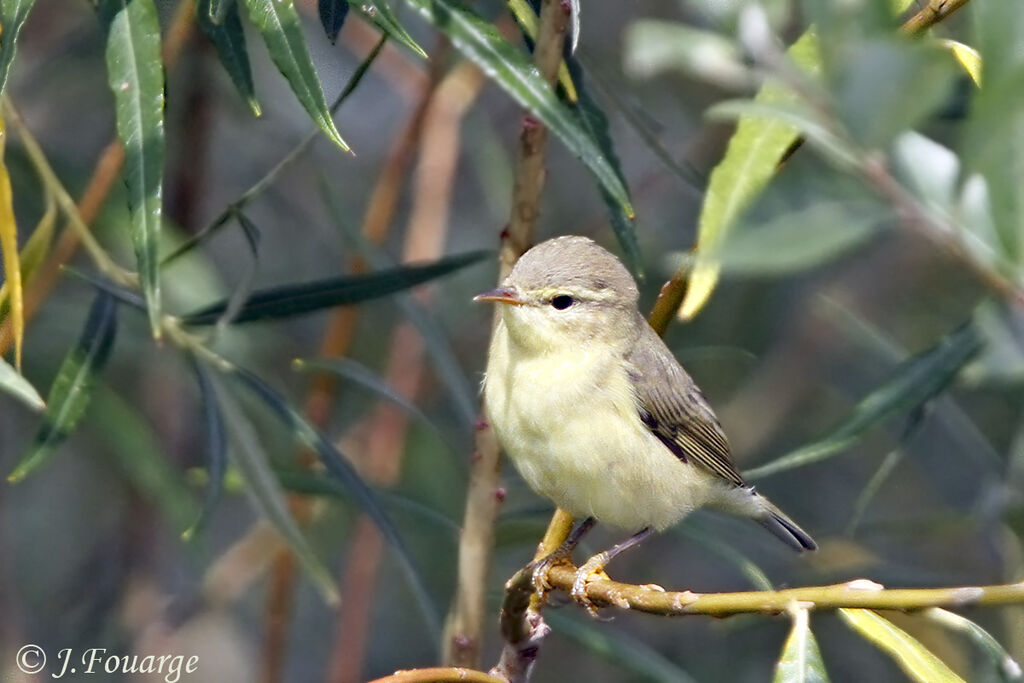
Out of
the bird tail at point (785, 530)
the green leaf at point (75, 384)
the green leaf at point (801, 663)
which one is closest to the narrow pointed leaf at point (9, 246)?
the green leaf at point (75, 384)

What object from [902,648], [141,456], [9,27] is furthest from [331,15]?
[141,456]

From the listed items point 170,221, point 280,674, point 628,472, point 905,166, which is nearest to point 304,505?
point 280,674

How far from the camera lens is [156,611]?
4.40 metres

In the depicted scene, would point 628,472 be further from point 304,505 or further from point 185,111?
point 185,111

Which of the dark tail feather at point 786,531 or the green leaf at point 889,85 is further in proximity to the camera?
the dark tail feather at point 786,531

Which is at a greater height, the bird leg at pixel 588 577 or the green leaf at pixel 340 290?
the green leaf at pixel 340 290

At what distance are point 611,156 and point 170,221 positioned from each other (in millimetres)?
2142

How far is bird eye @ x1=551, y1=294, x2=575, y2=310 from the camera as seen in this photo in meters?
2.98

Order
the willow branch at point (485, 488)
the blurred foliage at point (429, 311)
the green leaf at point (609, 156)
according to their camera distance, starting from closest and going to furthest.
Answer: the blurred foliage at point (429, 311)
the willow branch at point (485, 488)
the green leaf at point (609, 156)

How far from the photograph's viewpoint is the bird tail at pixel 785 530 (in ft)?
11.2

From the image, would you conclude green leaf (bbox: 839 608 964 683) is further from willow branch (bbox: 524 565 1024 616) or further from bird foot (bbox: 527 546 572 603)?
bird foot (bbox: 527 546 572 603)

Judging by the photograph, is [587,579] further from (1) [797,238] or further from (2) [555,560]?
(1) [797,238]

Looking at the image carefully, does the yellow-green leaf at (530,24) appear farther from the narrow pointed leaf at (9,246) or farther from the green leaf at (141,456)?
the green leaf at (141,456)

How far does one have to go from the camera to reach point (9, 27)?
2053 millimetres
